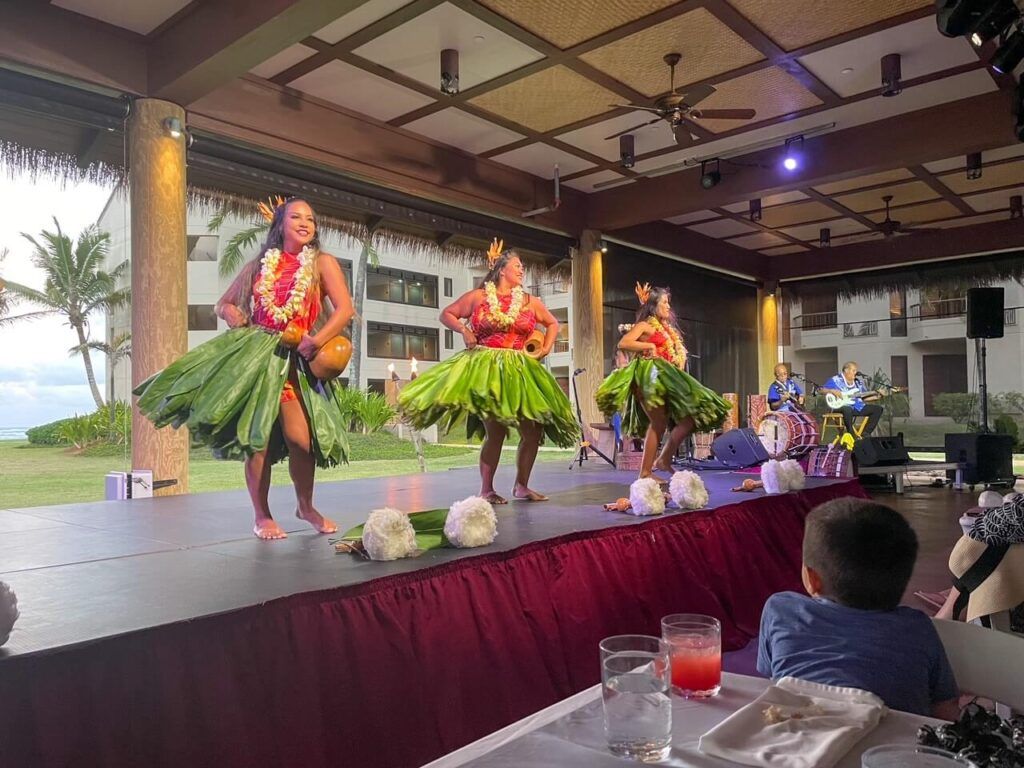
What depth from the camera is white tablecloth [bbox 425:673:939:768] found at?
0.71 m

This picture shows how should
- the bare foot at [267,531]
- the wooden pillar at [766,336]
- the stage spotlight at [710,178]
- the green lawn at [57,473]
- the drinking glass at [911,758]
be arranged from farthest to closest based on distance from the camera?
the wooden pillar at [766,336], the stage spotlight at [710,178], the green lawn at [57,473], the bare foot at [267,531], the drinking glass at [911,758]

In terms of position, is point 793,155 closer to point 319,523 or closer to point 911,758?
point 319,523

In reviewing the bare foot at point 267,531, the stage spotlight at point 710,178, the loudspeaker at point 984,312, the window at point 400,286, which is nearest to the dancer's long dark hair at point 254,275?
the bare foot at point 267,531

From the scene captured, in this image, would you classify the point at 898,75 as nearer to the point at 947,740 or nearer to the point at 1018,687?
the point at 1018,687

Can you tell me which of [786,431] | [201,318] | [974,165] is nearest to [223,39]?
[201,318]

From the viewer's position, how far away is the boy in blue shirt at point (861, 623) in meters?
1.09

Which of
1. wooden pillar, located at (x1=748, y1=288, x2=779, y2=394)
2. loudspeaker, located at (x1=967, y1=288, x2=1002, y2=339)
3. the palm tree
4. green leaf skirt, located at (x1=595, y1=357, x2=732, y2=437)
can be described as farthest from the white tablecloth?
wooden pillar, located at (x1=748, y1=288, x2=779, y2=394)

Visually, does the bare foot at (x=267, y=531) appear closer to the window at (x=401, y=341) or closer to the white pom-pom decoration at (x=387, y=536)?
the white pom-pom decoration at (x=387, y=536)

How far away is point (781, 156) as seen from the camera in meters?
6.61

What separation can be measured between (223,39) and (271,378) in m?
2.40

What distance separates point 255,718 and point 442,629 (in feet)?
1.79

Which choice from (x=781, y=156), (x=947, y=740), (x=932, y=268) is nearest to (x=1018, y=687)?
(x=947, y=740)

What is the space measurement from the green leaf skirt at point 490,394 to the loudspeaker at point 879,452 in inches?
197

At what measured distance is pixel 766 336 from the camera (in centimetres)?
1098
